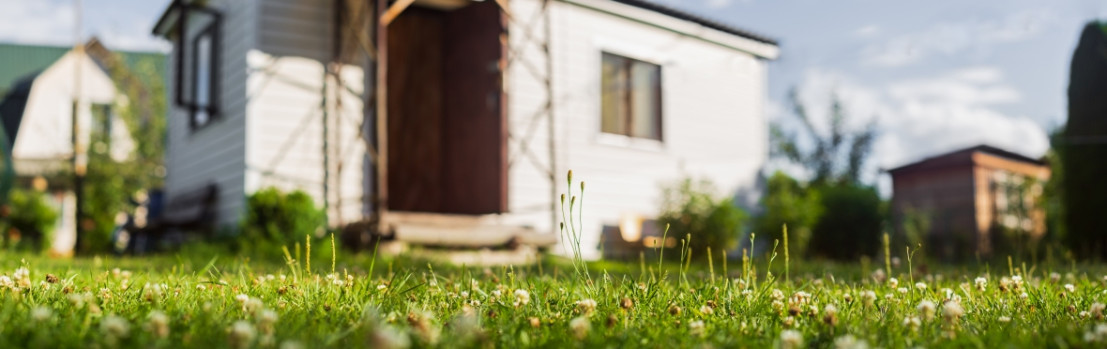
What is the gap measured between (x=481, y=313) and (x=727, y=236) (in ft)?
24.5

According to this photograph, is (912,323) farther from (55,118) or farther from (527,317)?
(55,118)

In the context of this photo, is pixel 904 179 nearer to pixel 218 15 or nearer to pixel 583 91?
pixel 583 91

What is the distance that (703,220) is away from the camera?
9328 mm

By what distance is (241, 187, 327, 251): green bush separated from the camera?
8.09 m

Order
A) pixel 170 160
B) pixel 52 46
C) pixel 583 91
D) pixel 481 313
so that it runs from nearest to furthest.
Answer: pixel 481 313 < pixel 583 91 < pixel 170 160 < pixel 52 46

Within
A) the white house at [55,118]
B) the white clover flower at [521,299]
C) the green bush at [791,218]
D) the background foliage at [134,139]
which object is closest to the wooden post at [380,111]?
the green bush at [791,218]

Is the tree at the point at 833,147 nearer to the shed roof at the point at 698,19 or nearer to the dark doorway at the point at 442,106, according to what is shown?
the shed roof at the point at 698,19

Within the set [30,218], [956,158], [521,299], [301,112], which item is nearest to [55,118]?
[30,218]

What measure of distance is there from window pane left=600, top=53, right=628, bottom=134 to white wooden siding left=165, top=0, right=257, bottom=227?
3892mm

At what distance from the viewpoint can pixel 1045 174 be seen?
61.7 feet

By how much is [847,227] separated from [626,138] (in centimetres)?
372

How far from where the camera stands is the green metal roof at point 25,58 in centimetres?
2339

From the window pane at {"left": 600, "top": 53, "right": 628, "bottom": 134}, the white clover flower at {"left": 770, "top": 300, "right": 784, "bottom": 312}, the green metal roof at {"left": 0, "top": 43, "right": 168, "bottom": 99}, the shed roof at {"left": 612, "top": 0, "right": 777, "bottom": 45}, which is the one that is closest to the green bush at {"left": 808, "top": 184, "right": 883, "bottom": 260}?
the shed roof at {"left": 612, "top": 0, "right": 777, "bottom": 45}

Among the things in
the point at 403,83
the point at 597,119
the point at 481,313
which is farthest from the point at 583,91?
the point at 481,313
